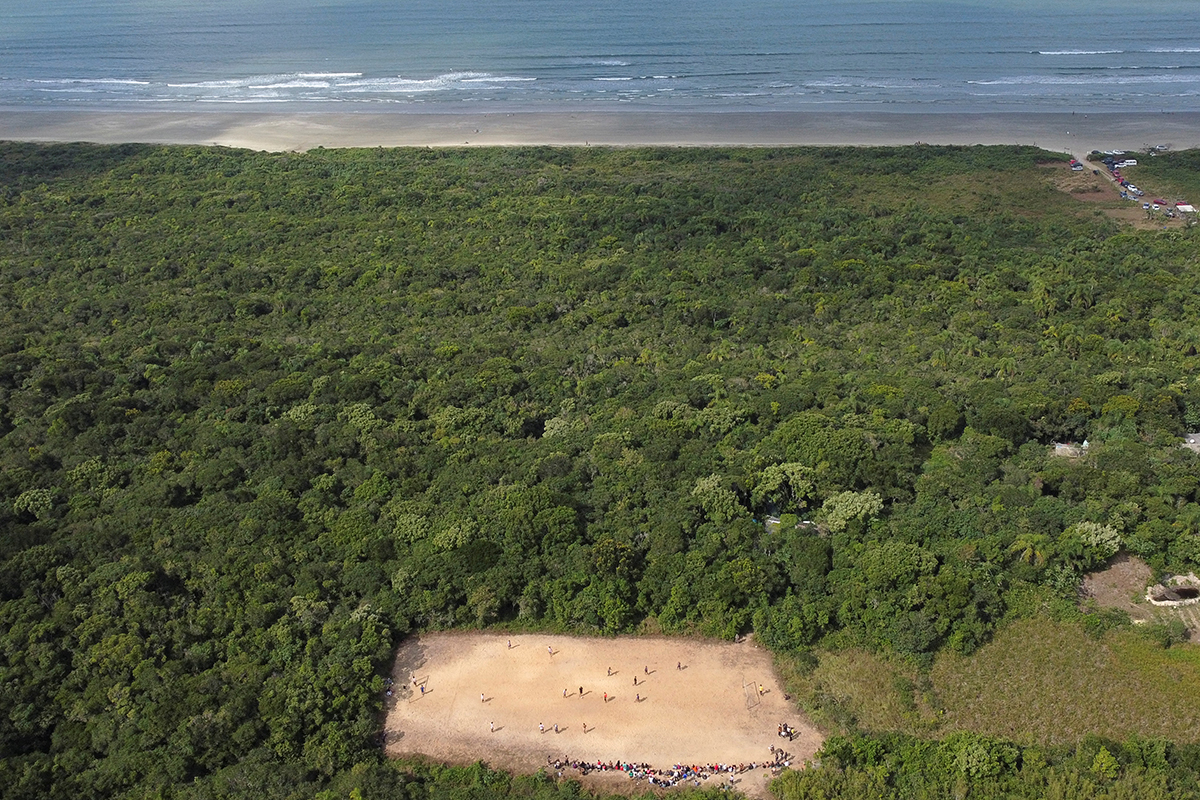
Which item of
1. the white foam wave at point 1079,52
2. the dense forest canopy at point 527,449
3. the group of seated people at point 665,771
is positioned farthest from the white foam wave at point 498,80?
the group of seated people at point 665,771

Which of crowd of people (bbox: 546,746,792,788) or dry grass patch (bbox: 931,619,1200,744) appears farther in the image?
dry grass patch (bbox: 931,619,1200,744)

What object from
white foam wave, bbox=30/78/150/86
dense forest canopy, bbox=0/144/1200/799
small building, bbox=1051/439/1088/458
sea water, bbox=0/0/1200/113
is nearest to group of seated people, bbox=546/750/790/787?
dense forest canopy, bbox=0/144/1200/799

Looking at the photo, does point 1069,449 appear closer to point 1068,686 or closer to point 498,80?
point 1068,686

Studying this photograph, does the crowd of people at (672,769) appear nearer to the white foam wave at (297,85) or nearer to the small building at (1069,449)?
the small building at (1069,449)

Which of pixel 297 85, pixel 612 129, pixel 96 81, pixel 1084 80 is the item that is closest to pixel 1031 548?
pixel 612 129

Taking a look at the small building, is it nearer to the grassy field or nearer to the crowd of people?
the grassy field

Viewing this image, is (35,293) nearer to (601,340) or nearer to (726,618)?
(601,340)
